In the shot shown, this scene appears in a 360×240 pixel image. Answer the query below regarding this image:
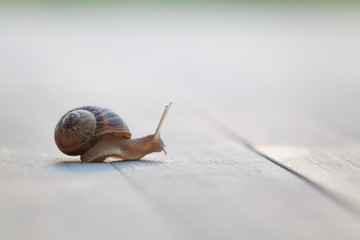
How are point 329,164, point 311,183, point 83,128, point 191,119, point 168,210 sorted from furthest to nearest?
1. point 191,119
2. point 83,128
3. point 329,164
4. point 311,183
5. point 168,210

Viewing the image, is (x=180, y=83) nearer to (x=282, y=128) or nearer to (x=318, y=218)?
(x=282, y=128)

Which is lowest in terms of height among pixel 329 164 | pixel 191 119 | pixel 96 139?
pixel 191 119

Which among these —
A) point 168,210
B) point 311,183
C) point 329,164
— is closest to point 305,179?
point 311,183

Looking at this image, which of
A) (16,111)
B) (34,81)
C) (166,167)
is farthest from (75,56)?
(166,167)

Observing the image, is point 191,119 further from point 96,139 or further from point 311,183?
point 311,183

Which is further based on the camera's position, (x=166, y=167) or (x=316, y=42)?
(x=316, y=42)

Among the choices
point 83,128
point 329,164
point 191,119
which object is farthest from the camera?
point 191,119

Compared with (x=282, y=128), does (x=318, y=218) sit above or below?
above
